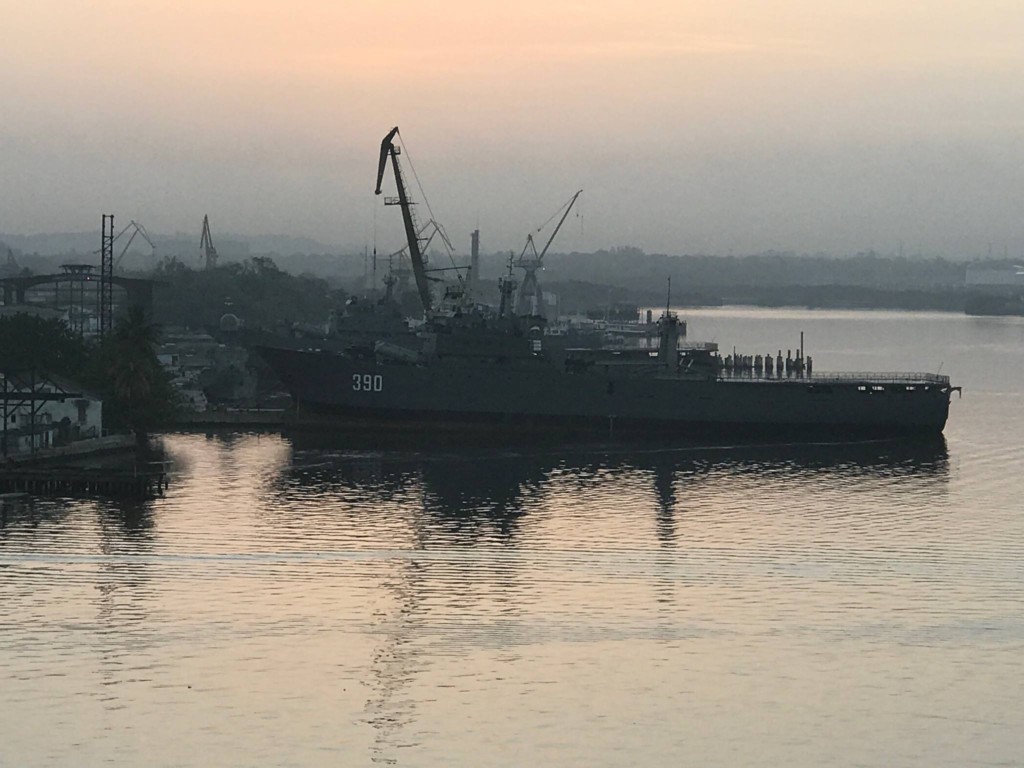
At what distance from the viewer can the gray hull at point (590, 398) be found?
263ft

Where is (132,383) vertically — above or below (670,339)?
below

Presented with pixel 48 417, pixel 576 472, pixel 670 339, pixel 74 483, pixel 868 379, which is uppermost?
pixel 670 339

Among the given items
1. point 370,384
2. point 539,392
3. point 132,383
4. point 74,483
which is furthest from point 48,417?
point 539,392

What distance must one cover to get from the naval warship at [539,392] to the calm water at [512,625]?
17714 millimetres

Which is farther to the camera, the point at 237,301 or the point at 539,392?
the point at 237,301

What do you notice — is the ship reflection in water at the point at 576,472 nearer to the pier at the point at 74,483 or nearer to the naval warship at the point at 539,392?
the naval warship at the point at 539,392

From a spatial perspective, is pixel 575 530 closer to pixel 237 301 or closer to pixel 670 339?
pixel 670 339

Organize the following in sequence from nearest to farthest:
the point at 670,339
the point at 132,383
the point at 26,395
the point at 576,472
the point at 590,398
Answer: the point at 26,395
the point at 576,472
the point at 132,383
the point at 590,398
the point at 670,339

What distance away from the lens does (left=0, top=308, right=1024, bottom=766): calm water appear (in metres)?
30.1

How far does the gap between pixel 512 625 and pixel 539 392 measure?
43816mm

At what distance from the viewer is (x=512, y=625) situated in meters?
37.4

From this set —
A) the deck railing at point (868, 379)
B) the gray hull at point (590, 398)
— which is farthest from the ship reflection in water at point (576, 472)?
the deck railing at point (868, 379)

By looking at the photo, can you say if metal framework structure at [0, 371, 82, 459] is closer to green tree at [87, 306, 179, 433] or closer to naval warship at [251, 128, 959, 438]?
green tree at [87, 306, 179, 433]

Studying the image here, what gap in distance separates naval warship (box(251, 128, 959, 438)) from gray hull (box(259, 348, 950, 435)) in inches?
1.9
